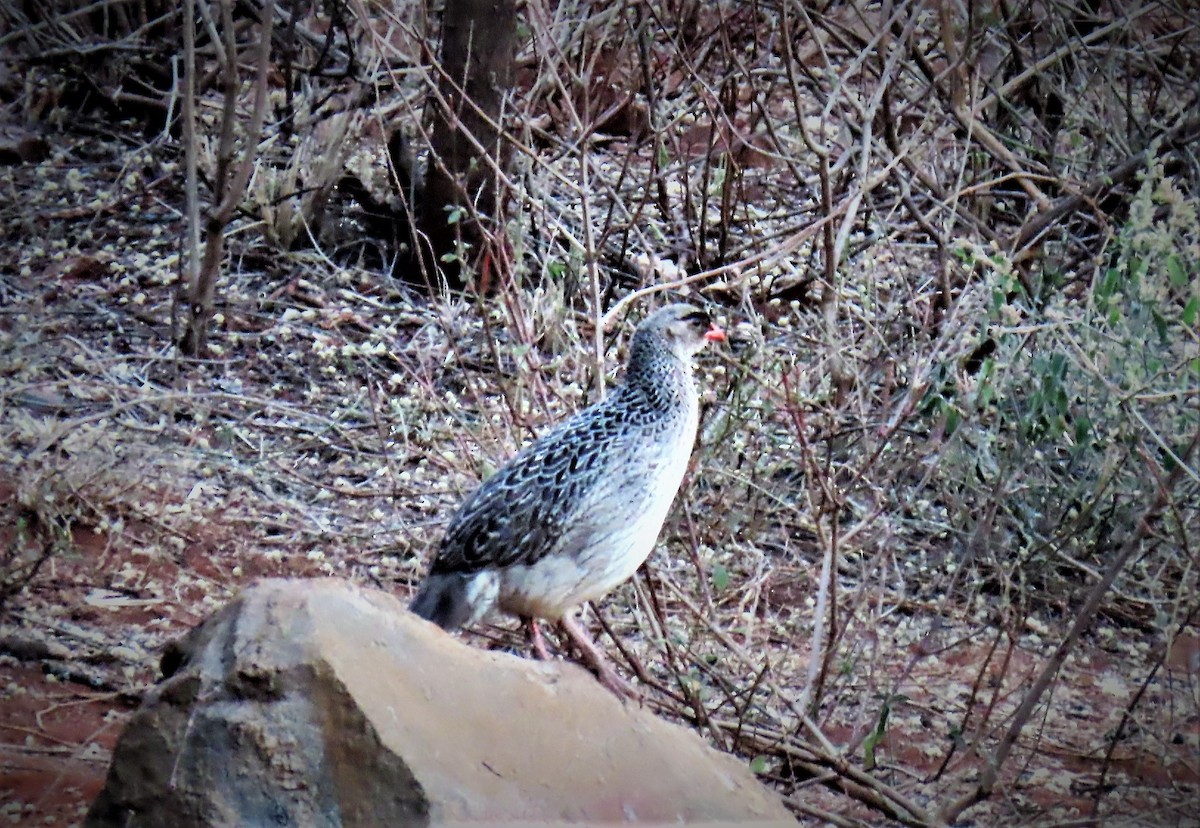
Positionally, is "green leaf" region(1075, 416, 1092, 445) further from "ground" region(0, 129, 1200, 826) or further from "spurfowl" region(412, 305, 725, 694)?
"spurfowl" region(412, 305, 725, 694)

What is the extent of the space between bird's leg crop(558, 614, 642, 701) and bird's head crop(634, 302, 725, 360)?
98cm

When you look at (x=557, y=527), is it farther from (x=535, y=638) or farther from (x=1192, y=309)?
(x=1192, y=309)

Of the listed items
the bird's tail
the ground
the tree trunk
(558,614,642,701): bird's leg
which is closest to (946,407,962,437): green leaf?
the ground

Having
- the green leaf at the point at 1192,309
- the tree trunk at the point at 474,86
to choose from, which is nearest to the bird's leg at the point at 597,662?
the green leaf at the point at 1192,309

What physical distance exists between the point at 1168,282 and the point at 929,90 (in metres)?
1.72

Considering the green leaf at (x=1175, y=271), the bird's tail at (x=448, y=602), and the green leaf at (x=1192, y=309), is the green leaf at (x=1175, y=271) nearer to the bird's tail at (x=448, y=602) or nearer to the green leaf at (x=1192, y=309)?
the green leaf at (x=1192, y=309)

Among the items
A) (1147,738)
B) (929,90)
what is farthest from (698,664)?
(929,90)

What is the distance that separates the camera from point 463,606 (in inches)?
192

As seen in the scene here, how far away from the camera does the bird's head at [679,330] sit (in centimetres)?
540

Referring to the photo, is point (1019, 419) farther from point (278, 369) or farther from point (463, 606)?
point (278, 369)

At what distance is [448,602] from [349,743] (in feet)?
4.17

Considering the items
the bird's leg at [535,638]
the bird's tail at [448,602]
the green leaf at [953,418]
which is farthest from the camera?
the green leaf at [953,418]

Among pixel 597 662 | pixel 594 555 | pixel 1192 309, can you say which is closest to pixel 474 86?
pixel 594 555

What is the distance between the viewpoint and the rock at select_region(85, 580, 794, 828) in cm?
361
